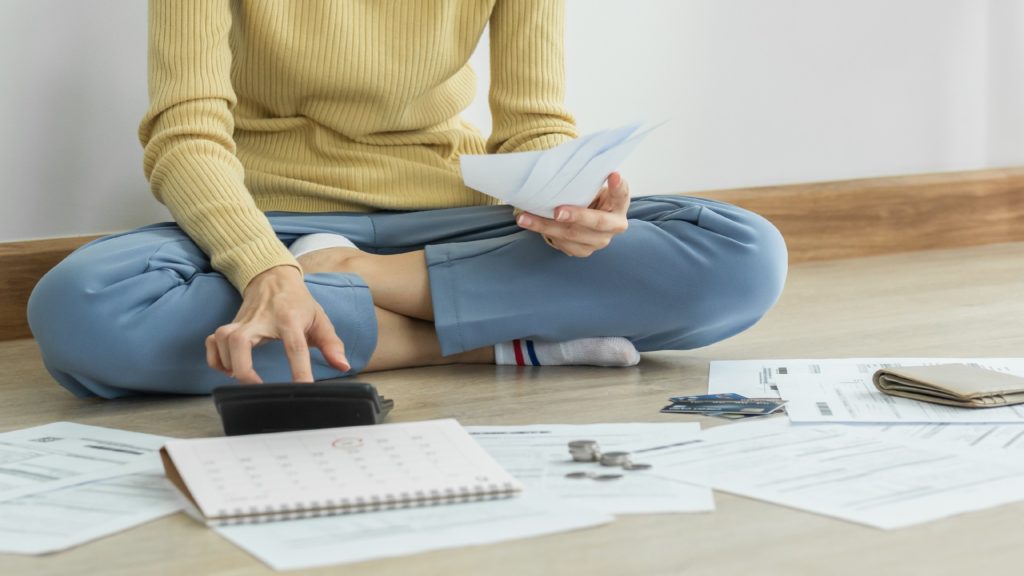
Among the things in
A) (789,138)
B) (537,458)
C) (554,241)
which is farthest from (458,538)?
(789,138)

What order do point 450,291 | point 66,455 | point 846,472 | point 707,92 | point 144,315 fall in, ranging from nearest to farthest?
point 846,472 → point 66,455 → point 144,315 → point 450,291 → point 707,92

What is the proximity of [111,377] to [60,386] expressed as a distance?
0.57 ft

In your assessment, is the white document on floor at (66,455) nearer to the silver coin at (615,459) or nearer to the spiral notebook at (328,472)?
the spiral notebook at (328,472)

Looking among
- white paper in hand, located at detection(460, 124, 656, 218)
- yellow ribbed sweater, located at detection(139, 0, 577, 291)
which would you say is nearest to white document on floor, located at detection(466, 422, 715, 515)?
white paper in hand, located at detection(460, 124, 656, 218)

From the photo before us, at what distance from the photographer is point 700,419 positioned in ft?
3.58

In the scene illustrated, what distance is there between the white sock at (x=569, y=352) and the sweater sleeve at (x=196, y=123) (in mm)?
354

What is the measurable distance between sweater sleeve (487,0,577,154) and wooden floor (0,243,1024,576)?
298 mm

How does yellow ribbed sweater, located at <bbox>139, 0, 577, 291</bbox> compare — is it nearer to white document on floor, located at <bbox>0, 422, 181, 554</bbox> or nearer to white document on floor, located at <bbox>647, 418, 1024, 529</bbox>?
white document on floor, located at <bbox>0, 422, 181, 554</bbox>

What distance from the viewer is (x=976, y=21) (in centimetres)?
244

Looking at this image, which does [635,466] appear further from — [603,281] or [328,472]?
[603,281]

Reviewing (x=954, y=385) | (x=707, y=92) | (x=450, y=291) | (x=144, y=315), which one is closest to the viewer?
(x=954, y=385)

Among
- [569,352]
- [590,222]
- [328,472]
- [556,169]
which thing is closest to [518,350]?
[569,352]

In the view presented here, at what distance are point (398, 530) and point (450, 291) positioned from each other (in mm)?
577

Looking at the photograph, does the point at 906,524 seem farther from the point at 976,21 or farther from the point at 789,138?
the point at 976,21
